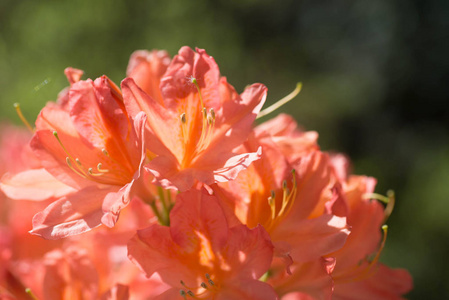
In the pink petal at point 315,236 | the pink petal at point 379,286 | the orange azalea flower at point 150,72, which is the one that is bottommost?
the pink petal at point 379,286

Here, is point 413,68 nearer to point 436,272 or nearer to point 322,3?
point 322,3

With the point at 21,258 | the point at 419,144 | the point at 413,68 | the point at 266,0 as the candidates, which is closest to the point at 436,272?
the point at 419,144

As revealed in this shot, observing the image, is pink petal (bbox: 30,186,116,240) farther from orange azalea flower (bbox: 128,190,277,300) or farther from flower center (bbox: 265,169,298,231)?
flower center (bbox: 265,169,298,231)

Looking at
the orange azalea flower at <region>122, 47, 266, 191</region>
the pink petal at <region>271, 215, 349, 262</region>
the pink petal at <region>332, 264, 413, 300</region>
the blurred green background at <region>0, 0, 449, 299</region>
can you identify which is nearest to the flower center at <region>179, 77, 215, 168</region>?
the orange azalea flower at <region>122, 47, 266, 191</region>

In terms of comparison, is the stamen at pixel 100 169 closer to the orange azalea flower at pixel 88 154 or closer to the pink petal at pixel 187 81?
the orange azalea flower at pixel 88 154

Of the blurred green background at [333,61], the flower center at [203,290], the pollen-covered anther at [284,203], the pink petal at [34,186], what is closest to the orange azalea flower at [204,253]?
the flower center at [203,290]

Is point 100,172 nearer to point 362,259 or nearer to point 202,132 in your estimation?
point 202,132

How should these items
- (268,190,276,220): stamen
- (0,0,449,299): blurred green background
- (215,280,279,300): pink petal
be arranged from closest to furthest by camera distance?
(215,280,279,300): pink petal, (268,190,276,220): stamen, (0,0,449,299): blurred green background
